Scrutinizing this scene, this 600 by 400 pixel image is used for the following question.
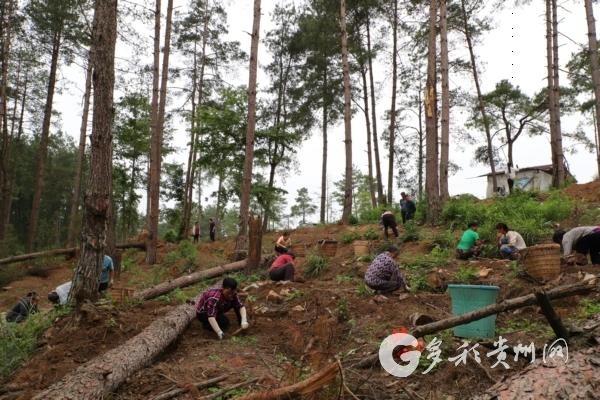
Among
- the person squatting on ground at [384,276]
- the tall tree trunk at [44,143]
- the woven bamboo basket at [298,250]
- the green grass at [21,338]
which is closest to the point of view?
the green grass at [21,338]

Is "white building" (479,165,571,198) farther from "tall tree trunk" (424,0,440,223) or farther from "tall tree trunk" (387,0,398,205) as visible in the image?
"tall tree trunk" (424,0,440,223)

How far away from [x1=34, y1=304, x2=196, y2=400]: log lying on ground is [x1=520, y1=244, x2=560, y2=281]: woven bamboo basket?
15.5 feet

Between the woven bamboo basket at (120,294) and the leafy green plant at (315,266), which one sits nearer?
the woven bamboo basket at (120,294)

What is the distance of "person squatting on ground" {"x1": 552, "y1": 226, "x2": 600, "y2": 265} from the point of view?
21.8ft

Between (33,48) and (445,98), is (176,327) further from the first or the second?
(33,48)

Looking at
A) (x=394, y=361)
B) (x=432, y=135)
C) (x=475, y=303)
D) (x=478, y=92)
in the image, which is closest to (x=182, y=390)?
(x=394, y=361)

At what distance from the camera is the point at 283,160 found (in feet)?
69.1

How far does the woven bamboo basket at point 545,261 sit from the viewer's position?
6.07 metres

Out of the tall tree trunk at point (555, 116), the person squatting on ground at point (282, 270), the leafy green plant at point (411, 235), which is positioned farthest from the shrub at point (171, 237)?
the tall tree trunk at point (555, 116)

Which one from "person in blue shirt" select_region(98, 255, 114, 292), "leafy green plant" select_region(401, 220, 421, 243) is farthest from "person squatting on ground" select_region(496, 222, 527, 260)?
"person in blue shirt" select_region(98, 255, 114, 292)

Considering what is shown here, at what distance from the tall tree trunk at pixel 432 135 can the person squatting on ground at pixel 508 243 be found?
3.84m

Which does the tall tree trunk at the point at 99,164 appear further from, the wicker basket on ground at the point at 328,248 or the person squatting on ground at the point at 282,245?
the wicker basket on ground at the point at 328,248

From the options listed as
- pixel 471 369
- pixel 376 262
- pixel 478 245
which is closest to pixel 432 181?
pixel 478 245

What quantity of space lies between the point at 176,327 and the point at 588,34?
45.9 feet
